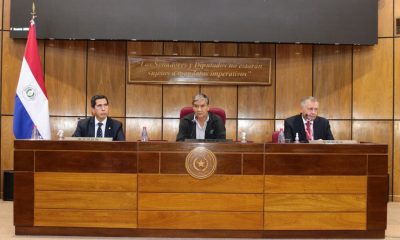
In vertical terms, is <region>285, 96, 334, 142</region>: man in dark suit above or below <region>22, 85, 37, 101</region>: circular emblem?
below

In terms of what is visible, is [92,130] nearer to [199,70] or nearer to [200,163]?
[200,163]

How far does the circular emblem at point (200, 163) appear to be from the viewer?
4.91 m

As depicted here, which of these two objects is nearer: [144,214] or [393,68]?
[144,214]

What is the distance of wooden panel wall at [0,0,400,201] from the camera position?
7898mm

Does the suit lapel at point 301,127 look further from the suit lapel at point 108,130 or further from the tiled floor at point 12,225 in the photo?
the suit lapel at point 108,130

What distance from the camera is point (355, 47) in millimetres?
8008

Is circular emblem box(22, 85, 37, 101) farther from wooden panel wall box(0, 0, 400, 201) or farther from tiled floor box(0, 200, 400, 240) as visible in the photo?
tiled floor box(0, 200, 400, 240)

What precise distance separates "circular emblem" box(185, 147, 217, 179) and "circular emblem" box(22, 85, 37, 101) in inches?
105

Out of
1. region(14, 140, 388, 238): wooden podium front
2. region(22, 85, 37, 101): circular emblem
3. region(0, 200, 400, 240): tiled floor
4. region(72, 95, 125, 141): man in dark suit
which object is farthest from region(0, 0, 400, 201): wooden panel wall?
region(14, 140, 388, 238): wooden podium front

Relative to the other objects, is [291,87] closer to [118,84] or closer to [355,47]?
[355,47]

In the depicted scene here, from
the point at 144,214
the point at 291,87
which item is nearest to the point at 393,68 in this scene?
the point at 291,87

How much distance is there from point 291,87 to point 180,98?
72.6 inches

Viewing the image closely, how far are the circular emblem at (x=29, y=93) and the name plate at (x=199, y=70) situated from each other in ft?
5.87

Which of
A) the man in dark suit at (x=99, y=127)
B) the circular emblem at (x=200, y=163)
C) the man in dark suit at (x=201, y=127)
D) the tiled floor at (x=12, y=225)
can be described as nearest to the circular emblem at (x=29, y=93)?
the man in dark suit at (x=99, y=127)
